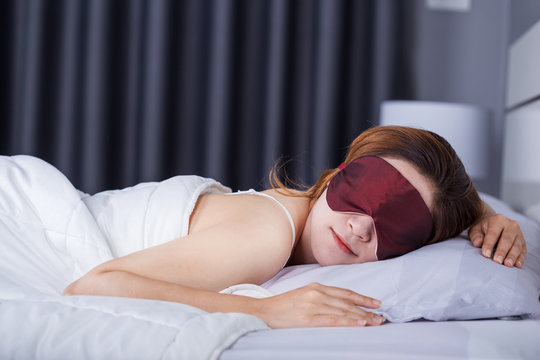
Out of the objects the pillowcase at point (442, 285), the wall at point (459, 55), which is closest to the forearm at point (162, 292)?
the pillowcase at point (442, 285)

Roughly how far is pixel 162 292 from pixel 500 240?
75cm

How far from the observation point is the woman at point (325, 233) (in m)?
0.94

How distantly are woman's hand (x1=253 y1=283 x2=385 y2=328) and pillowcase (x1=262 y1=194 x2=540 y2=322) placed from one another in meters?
0.06

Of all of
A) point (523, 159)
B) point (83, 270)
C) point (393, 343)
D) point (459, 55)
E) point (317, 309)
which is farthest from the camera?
point (459, 55)

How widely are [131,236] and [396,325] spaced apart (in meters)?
0.62

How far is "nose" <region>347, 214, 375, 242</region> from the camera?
3.86ft

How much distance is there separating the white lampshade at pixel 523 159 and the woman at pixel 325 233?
72cm

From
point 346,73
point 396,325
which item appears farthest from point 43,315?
point 346,73

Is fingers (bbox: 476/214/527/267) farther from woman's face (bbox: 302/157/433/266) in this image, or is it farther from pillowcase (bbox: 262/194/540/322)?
woman's face (bbox: 302/157/433/266)

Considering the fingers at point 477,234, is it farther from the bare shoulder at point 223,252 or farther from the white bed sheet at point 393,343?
the bare shoulder at point 223,252

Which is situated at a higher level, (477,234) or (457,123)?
(457,123)

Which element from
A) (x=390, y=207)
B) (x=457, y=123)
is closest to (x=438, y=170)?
(x=390, y=207)

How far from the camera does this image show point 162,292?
0.94 m

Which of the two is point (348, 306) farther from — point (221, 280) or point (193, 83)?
point (193, 83)
